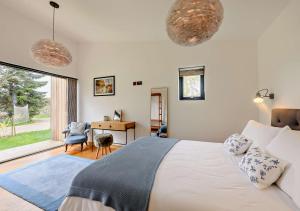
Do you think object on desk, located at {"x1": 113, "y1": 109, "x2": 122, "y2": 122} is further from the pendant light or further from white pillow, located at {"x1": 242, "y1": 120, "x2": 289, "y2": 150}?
white pillow, located at {"x1": 242, "y1": 120, "x2": 289, "y2": 150}

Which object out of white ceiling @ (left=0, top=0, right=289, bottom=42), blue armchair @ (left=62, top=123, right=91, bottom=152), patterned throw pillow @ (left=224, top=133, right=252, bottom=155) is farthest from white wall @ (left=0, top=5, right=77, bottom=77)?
patterned throw pillow @ (left=224, top=133, right=252, bottom=155)

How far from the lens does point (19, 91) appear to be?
12.8 feet

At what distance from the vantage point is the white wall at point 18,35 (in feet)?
10.1

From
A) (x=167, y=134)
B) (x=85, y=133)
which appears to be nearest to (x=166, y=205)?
(x=167, y=134)

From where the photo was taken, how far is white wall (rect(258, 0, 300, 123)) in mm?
1904

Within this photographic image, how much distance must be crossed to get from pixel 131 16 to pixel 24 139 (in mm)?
4594

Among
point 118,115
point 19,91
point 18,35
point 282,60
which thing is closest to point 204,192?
point 282,60

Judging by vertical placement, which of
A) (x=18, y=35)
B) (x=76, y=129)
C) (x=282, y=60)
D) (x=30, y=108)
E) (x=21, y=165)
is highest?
(x=18, y=35)

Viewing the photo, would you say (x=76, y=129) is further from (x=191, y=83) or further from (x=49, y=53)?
(x=191, y=83)

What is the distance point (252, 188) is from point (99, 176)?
1.19 meters

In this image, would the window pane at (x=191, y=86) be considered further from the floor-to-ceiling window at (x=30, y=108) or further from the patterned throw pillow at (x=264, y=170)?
the floor-to-ceiling window at (x=30, y=108)

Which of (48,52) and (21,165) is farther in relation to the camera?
(21,165)

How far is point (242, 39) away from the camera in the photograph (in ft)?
10.4

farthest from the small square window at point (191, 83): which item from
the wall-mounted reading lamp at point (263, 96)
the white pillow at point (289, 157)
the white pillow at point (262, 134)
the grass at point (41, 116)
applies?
the grass at point (41, 116)
